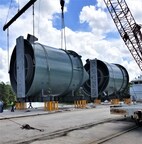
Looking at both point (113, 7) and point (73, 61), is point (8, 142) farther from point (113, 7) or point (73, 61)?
point (113, 7)

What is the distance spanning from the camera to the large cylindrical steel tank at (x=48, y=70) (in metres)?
28.2

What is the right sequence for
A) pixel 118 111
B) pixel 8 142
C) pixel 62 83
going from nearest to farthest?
pixel 8 142
pixel 118 111
pixel 62 83

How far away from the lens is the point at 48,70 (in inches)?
1133

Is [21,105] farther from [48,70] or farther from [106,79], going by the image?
[106,79]

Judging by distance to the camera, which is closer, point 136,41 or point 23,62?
point 23,62

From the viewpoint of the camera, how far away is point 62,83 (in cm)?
3105

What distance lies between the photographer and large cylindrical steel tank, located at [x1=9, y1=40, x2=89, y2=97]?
28.2 m

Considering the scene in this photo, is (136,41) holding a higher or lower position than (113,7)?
lower

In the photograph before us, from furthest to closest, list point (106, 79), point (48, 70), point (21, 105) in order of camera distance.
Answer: point (106, 79), point (21, 105), point (48, 70)

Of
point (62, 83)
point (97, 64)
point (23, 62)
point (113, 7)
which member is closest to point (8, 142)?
point (23, 62)

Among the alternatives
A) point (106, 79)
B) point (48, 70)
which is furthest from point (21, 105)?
point (106, 79)

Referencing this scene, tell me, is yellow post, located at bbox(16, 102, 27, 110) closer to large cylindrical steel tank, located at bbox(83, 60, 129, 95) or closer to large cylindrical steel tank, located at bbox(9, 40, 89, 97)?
large cylindrical steel tank, located at bbox(9, 40, 89, 97)

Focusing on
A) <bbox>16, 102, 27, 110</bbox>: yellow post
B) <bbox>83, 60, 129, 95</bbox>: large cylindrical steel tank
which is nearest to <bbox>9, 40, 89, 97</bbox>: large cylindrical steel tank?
<bbox>16, 102, 27, 110</bbox>: yellow post

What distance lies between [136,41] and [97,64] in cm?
1018
